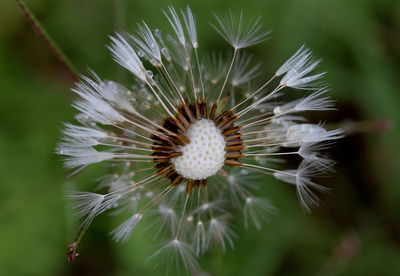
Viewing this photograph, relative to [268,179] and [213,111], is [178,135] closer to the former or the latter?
Answer: [213,111]

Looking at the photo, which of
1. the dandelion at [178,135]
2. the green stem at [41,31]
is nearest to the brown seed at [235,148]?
the dandelion at [178,135]

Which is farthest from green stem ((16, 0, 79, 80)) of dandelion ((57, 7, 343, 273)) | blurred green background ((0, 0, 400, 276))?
blurred green background ((0, 0, 400, 276))

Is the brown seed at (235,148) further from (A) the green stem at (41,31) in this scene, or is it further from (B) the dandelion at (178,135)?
(A) the green stem at (41,31)

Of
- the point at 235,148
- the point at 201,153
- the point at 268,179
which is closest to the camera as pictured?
the point at 201,153

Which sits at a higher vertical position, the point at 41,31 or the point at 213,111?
Answer: the point at 41,31

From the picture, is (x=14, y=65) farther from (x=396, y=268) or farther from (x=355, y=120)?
(x=396, y=268)

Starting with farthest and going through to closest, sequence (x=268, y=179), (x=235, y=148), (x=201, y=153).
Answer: (x=268, y=179) < (x=235, y=148) < (x=201, y=153)

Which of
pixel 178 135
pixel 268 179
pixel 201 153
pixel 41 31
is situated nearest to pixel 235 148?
pixel 201 153
